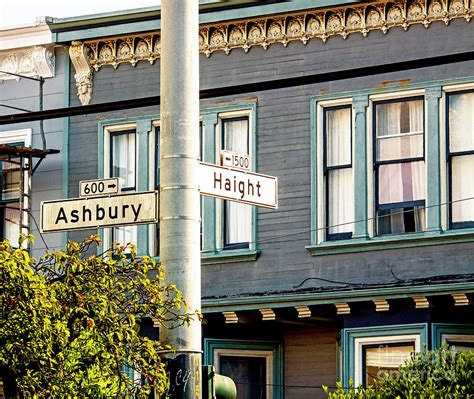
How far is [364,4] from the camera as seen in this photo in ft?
75.3

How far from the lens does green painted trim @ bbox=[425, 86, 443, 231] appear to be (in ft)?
72.2

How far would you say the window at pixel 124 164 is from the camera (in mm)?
24953

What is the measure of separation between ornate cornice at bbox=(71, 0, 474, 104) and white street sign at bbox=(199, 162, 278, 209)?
36.2 ft

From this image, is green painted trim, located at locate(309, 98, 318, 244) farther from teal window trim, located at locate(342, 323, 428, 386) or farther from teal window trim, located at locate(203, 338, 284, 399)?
teal window trim, located at locate(203, 338, 284, 399)

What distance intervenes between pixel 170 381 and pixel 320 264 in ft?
41.4

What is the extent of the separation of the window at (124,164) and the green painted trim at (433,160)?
5.58 meters

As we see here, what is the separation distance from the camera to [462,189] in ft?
72.6

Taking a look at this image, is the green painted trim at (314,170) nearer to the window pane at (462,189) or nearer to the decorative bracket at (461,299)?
the window pane at (462,189)

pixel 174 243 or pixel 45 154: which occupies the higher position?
pixel 45 154

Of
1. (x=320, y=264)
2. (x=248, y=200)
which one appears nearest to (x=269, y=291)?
(x=320, y=264)

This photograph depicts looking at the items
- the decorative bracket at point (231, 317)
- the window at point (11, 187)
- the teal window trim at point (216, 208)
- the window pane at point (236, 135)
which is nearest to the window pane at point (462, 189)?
the teal window trim at point (216, 208)

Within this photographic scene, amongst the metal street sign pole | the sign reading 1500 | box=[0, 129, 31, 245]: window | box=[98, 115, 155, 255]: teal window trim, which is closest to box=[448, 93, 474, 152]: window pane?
box=[98, 115, 155, 255]: teal window trim

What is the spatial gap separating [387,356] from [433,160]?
3.22 meters

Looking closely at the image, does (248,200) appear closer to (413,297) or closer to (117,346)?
(117,346)
